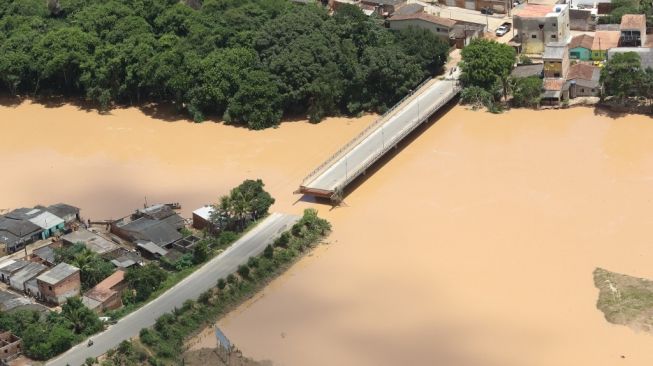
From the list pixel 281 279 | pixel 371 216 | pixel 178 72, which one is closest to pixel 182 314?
pixel 281 279

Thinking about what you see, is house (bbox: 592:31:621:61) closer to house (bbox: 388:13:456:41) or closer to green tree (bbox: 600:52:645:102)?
green tree (bbox: 600:52:645:102)

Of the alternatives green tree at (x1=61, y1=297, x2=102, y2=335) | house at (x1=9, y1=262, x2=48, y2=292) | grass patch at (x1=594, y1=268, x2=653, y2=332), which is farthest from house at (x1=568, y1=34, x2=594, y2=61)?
green tree at (x1=61, y1=297, x2=102, y2=335)

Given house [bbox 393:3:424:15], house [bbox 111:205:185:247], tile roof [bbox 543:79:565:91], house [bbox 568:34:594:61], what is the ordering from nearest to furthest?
house [bbox 111:205:185:247] < tile roof [bbox 543:79:565:91] < house [bbox 568:34:594:61] < house [bbox 393:3:424:15]

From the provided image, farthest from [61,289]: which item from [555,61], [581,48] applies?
[581,48]

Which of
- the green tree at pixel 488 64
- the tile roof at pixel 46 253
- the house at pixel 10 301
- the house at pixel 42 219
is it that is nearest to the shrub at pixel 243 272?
the tile roof at pixel 46 253

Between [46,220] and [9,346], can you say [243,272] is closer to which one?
[9,346]

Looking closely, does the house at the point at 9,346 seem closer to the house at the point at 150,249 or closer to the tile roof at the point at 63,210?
the house at the point at 150,249
